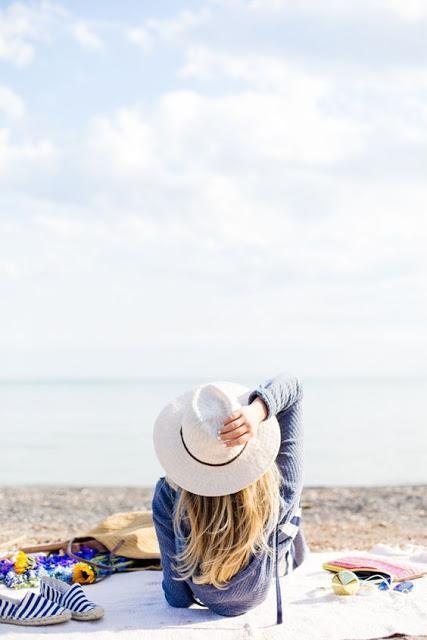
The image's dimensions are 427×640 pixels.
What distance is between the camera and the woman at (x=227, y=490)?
10.8ft

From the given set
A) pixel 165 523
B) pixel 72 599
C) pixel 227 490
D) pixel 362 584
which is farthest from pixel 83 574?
pixel 227 490

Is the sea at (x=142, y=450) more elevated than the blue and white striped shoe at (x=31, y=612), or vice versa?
the blue and white striped shoe at (x=31, y=612)

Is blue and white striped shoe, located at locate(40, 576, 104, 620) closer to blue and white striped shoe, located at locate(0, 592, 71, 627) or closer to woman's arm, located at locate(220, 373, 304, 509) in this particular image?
blue and white striped shoe, located at locate(0, 592, 71, 627)

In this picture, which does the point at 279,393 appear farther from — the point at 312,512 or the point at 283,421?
the point at 312,512

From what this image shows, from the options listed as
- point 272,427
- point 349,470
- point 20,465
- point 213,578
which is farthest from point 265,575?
point 20,465

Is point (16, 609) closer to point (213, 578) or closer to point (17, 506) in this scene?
point (213, 578)

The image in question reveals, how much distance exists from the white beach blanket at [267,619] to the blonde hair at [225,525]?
0.90 ft

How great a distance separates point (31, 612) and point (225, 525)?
1054 mm

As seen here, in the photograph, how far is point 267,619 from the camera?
389cm

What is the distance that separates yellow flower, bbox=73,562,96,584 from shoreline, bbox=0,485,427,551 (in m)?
1.31

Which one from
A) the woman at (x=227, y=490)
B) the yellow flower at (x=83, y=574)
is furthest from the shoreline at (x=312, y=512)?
the woman at (x=227, y=490)

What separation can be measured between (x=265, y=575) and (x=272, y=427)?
2.75 feet

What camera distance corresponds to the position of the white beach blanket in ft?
12.0

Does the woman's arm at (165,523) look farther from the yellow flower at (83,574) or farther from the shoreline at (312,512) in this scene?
the shoreline at (312,512)
